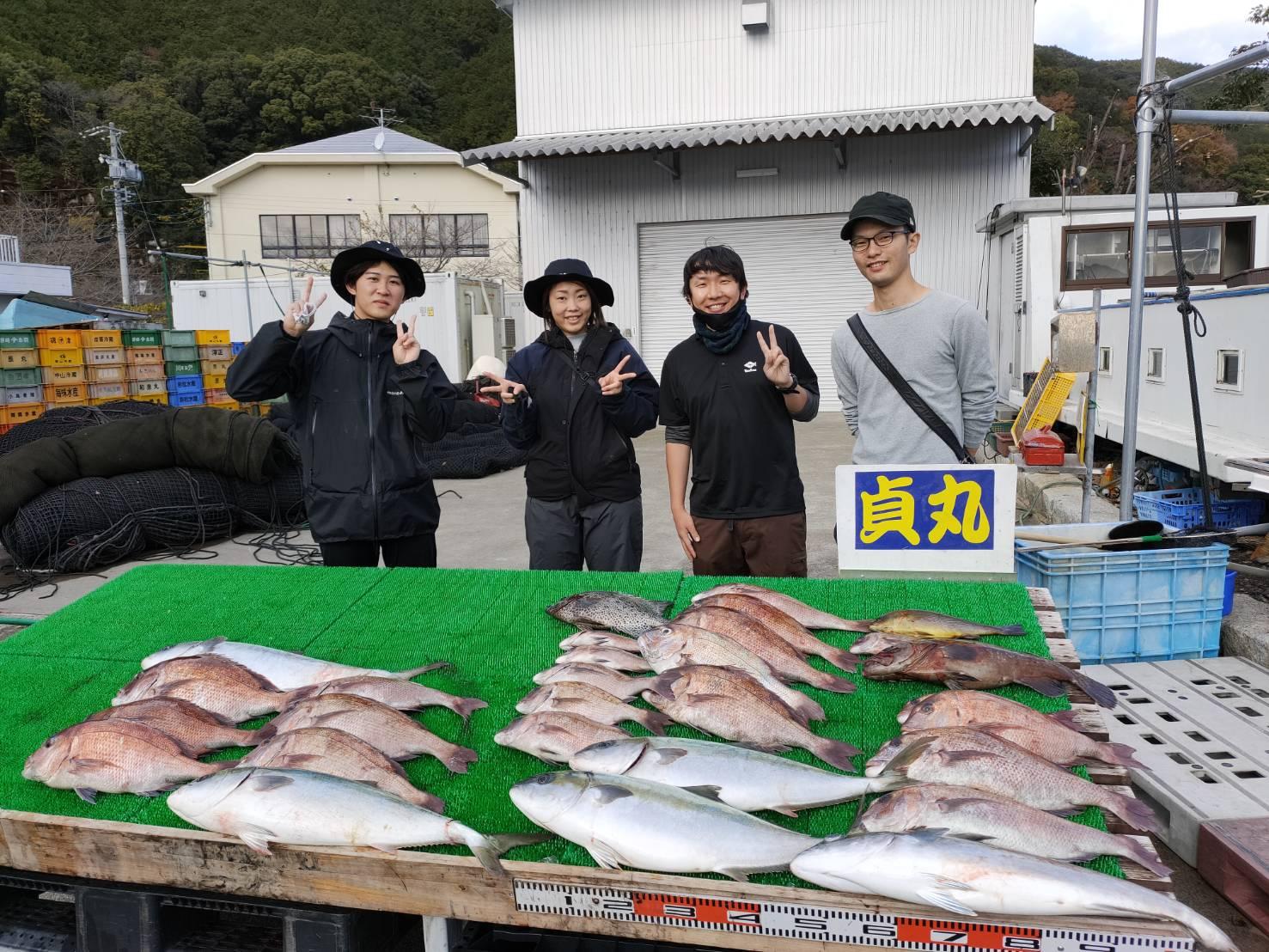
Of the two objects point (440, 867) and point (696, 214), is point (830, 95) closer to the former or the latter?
point (696, 214)

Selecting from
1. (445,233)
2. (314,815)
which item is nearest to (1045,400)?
(314,815)

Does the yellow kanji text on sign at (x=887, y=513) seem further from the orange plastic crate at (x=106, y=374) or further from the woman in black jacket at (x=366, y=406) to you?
the orange plastic crate at (x=106, y=374)

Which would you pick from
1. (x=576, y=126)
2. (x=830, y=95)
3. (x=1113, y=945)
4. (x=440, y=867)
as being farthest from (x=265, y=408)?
(x=1113, y=945)

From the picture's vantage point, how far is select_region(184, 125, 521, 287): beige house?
1377 inches

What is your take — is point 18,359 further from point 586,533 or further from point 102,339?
point 586,533

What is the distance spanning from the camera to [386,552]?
417 cm

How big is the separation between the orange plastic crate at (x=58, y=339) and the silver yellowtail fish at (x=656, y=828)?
1133cm

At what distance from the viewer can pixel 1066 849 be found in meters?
1.79

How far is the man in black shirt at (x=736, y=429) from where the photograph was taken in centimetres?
380

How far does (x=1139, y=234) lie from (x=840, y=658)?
12.1 feet

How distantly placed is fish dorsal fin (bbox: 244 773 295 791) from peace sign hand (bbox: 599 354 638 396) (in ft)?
7.29

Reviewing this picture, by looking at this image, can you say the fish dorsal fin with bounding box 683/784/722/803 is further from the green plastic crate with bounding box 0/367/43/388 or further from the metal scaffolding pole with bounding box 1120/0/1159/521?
the green plastic crate with bounding box 0/367/43/388

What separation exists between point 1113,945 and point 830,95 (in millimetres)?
14989

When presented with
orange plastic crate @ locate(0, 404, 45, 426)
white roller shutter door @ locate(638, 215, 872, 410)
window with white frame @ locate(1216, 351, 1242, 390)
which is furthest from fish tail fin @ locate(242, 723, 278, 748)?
white roller shutter door @ locate(638, 215, 872, 410)
